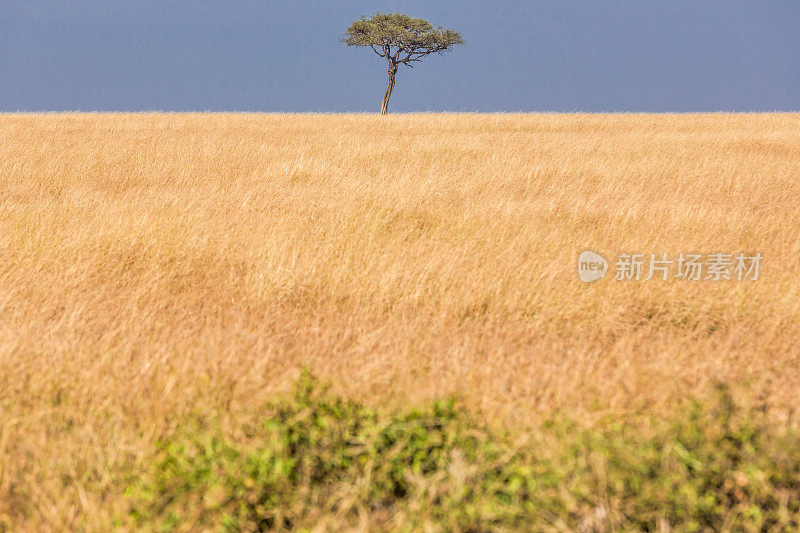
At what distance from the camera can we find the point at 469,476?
2.64 metres

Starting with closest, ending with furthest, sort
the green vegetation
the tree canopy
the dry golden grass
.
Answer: the green vegetation
the dry golden grass
the tree canopy

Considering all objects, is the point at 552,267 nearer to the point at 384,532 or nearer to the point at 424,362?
the point at 424,362

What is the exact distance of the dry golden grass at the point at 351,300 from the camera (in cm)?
317

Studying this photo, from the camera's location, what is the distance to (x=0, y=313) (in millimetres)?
4508

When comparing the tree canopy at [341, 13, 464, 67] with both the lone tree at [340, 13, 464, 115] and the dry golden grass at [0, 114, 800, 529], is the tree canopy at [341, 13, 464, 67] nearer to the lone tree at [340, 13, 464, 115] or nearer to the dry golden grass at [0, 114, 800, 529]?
the lone tree at [340, 13, 464, 115]

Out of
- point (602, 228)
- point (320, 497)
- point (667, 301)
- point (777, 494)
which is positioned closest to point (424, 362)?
point (320, 497)
